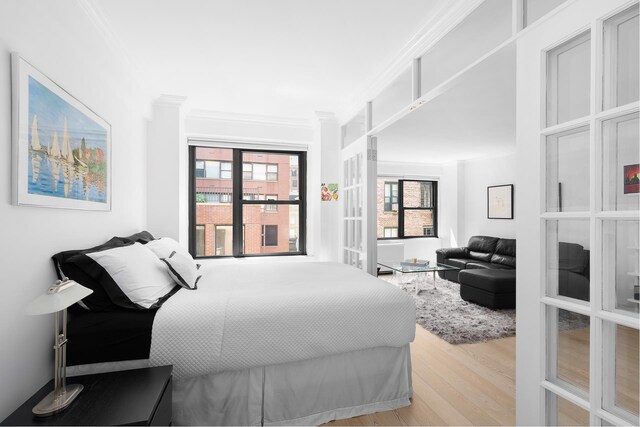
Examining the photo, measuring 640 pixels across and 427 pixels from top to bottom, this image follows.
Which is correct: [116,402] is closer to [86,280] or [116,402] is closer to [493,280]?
[86,280]

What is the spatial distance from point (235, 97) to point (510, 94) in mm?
2945

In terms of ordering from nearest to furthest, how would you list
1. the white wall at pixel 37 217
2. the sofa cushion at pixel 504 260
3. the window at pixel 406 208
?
the white wall at pixel 37 217 → the sofa cushion at pixel 504 260 → the window at pixel 406 208

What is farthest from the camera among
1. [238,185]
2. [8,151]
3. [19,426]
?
[238,185]

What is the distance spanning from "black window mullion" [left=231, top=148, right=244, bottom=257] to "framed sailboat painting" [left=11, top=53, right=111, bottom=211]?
2.15m

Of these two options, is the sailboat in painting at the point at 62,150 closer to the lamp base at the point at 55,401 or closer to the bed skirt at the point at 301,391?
the lamp base at the point at 55,401

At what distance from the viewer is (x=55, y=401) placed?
1.19 meters

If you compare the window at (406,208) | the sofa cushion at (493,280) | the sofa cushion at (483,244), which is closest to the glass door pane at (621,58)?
the sofa cushion at (493,280)

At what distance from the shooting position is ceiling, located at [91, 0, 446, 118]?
1990mm

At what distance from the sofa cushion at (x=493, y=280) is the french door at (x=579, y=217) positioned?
2.71 meters

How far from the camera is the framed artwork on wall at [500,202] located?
5879 mm

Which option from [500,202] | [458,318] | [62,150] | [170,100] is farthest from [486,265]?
[62,150]

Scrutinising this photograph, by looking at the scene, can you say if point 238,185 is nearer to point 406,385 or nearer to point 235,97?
point 235,97

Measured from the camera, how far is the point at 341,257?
4.04 m

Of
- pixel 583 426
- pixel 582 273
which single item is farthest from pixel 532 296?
pixel 583 426
